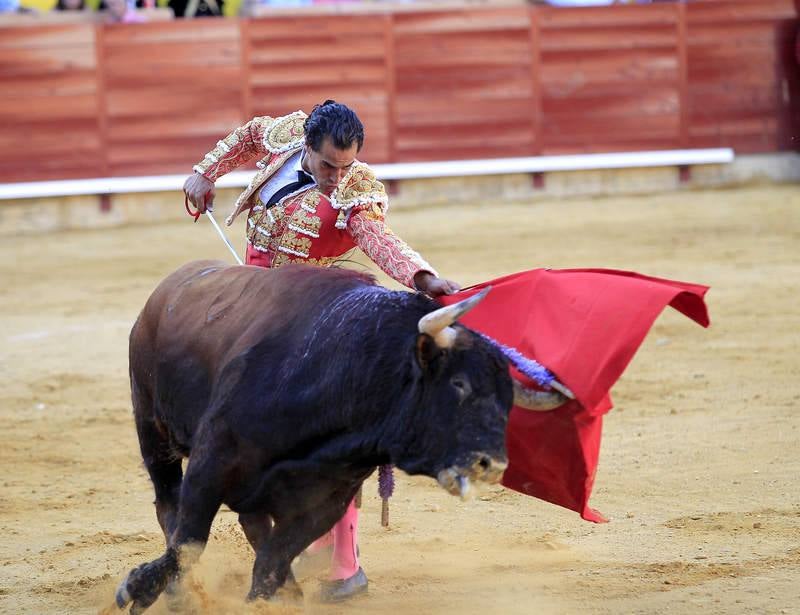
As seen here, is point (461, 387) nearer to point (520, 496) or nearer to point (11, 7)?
point (520, 496)

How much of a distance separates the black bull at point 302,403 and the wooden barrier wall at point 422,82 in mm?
7224

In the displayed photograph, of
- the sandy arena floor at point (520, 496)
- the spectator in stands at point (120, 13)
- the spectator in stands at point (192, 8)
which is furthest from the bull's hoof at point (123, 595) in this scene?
the spectator in stands at point (192, 8)

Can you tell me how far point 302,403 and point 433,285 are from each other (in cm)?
48

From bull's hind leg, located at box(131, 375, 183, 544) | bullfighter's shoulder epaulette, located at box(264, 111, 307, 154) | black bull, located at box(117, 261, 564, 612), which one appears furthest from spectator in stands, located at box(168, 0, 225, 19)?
black bull, located at box(117, 261, 564, 612)

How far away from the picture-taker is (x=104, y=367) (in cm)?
613

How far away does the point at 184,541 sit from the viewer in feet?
9.75

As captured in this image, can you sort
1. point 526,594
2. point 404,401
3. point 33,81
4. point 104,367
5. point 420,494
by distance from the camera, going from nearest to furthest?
point 404,401
point 526,594
point 420,494
point 104,367
point 33,81

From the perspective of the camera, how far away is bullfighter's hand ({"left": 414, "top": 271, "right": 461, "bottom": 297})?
311 cm

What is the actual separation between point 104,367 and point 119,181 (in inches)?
167

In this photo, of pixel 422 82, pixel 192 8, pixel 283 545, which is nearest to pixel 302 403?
pixel 283 545

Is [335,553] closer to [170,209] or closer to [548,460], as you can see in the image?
[548,460]

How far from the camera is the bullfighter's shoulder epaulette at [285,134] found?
138 inches

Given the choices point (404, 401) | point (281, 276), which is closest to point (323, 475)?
point (404, 401)

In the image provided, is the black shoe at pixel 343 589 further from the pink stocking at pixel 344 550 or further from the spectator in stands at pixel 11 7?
the spectator in stands at pixel 11 7
